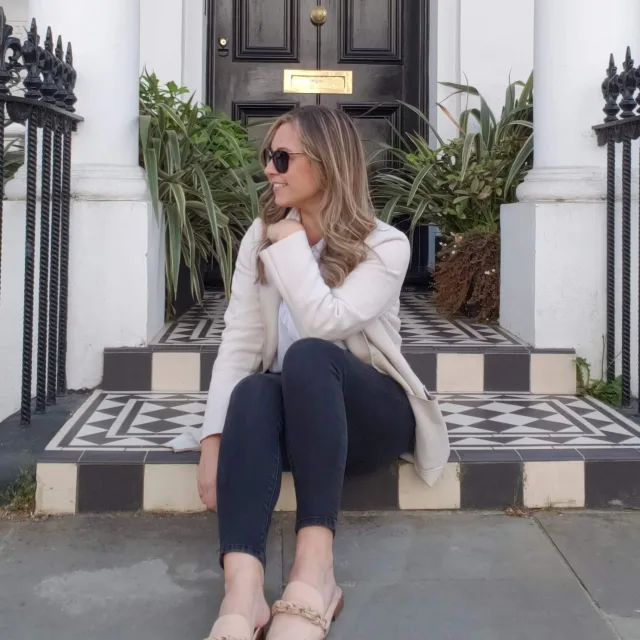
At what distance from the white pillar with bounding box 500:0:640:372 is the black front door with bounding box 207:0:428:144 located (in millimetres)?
1818

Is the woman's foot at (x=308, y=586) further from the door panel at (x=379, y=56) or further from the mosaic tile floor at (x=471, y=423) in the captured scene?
the door panel at (x=379, y=56)

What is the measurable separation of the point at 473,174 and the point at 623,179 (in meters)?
0.99

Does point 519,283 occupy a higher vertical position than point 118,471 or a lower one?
higher

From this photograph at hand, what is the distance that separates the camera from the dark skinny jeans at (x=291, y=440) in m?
1.80

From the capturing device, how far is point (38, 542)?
219 cm

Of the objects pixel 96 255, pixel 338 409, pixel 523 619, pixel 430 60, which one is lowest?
pixel 523 619

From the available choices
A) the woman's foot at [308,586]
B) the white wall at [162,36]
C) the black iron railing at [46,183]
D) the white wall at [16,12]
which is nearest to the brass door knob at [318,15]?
the white wall at [162,36]

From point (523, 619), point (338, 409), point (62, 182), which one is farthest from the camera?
point (62, 182)

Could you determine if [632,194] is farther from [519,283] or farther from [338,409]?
[338,409]

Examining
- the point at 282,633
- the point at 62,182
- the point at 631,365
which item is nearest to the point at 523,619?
the point at 282,633

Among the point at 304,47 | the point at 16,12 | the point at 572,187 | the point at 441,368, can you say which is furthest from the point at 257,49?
the point at 441,368

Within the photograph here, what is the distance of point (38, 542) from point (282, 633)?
0.82 metres

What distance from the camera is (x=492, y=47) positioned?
4785 millimetres

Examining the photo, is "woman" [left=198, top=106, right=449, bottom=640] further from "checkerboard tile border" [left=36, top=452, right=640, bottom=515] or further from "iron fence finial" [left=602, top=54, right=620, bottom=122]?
"iron fence finial" [left=602, top=54, right=620, bottom=122]
